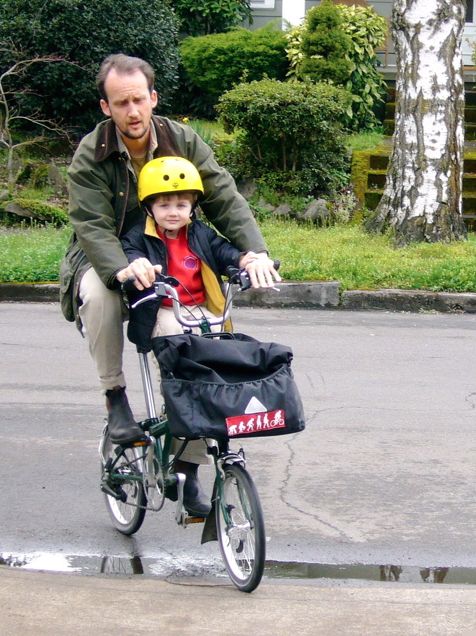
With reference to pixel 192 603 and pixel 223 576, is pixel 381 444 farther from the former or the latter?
pixel 192 603

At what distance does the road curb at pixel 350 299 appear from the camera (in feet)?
37.3

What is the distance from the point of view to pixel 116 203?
5.01 metres

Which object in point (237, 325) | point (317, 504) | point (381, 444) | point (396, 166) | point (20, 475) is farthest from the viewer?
point (396, 166)

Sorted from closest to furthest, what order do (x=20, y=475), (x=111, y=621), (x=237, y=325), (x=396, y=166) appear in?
1. (x=111, y=621)
2. (x=20, y=475)
3. (x=237, y=325)
4. (x=396, y=166)

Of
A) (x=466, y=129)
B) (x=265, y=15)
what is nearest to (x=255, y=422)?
(x=466, y=129)

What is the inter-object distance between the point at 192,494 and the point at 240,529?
46 centimetres

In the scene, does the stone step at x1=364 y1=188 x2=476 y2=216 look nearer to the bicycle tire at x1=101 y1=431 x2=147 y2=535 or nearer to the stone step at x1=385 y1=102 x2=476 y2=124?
the stone step at x1=385 y1=102 x2=476 y2=124

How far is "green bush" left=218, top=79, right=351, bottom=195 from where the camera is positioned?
49.8 feet

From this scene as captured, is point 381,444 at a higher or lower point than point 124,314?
lower

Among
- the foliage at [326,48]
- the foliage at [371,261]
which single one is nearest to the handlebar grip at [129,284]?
the foliage at [371,261]

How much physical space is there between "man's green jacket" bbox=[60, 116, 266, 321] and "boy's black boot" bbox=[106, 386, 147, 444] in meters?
0.38

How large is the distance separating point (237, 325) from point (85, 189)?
18.2ft

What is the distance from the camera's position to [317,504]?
5.84 meters

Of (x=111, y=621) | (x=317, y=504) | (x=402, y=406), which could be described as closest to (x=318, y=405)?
(x=402, y=406)
